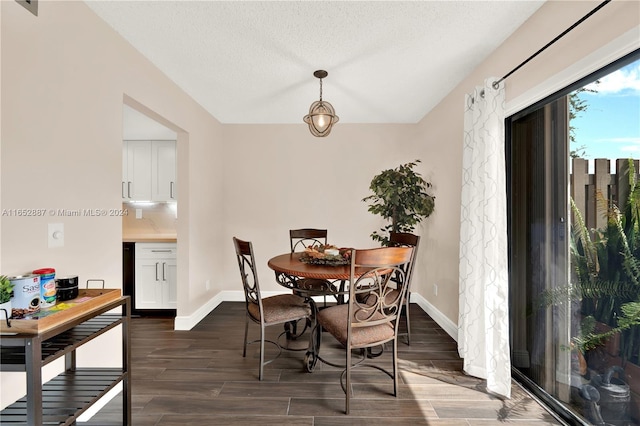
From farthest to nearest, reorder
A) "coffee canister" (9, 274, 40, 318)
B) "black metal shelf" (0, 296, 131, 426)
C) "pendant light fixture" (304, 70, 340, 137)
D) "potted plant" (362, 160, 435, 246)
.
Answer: "potted plant" (362, 160, 435, 246), "pendant light fixture" (304, 70, 340, 137), "coffee canister" (9, 274, 40, 318), "black metal shelf" (0, 296, 131, 426)

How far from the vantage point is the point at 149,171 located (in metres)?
4.09

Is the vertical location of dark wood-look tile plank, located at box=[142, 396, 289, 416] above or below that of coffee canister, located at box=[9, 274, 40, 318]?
below

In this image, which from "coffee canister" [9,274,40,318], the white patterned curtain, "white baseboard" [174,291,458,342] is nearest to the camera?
"coffee canister" [9,274,40,318]

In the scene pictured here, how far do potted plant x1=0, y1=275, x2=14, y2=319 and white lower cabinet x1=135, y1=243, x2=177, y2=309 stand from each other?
2416 millimetres

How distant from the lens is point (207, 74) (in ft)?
8.76

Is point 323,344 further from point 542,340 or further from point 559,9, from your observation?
point 559,9

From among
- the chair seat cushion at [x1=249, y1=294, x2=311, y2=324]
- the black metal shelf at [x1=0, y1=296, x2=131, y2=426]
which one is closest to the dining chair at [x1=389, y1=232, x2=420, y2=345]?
the chair seat cushion at [x1=249, y1=294, x2=311, y2=324]

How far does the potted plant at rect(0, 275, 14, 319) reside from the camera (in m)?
1.11

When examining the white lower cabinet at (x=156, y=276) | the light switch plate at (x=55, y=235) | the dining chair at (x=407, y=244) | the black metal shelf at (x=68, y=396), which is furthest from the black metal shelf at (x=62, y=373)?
the white lower cabinet at (x=156, y=276)

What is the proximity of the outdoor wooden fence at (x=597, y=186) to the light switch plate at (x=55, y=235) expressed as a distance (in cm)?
292

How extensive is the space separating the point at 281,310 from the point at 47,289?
1.45 m

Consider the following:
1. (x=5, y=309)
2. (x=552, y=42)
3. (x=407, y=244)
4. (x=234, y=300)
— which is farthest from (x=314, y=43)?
(x=234, y=300)

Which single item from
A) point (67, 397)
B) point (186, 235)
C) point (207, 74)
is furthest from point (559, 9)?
point (186, 235)

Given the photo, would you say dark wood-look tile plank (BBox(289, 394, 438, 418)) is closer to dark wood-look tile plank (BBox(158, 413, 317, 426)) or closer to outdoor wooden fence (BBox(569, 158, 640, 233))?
dark wood-look tile plank (BBox(158, 413, 317, 426))
